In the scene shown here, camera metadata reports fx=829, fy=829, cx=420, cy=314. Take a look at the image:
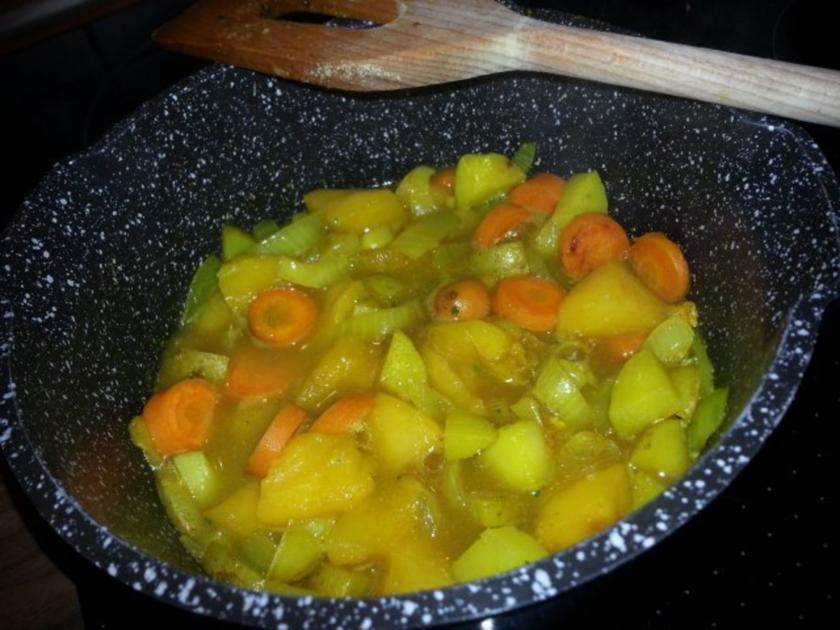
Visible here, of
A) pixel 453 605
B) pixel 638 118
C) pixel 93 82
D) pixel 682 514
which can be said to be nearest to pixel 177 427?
pixel 453 605

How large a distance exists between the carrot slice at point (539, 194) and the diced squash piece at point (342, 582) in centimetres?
Result: 112

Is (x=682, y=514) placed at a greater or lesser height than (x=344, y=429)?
greater

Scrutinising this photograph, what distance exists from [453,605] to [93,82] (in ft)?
9.30

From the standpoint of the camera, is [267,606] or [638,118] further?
[638,118]

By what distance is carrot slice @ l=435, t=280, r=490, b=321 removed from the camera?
6.91ft

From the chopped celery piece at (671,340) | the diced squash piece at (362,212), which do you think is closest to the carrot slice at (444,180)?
the diced squash piece at (362,212)

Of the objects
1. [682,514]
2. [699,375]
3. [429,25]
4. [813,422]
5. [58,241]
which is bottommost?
[813,422]

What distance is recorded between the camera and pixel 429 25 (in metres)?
1.93

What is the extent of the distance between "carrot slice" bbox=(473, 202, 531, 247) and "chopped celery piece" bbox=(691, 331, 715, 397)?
1.85 feet

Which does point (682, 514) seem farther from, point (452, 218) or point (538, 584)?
point (452, 218)

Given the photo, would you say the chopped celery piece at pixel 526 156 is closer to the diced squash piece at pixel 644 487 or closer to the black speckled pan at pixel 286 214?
the black speckled pan at pixel 286 214

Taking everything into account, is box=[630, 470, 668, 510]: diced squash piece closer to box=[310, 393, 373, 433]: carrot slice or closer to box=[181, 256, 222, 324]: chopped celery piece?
box=[310, 393, 373, 433]: carrot slice

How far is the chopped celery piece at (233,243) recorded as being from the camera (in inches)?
93.0

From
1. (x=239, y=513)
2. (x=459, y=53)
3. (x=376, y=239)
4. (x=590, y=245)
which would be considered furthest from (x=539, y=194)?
(x=239, y=513)
